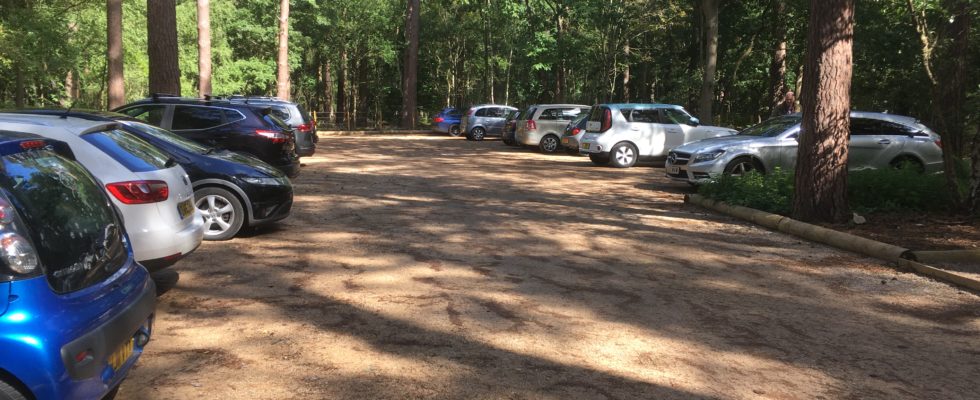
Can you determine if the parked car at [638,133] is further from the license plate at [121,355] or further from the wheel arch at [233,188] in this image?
the license plate at [121,355]

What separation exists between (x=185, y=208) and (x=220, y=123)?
583 cm

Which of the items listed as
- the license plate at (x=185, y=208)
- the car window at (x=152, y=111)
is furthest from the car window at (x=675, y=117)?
the license plate at (x=185, y=208)

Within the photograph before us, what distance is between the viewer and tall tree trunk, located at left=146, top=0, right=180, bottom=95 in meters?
14.9

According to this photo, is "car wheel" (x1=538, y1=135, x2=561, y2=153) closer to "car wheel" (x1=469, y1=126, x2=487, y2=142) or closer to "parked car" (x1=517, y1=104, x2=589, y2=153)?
"parked car" (x1=517, y1=104, x2=589, y2=153)

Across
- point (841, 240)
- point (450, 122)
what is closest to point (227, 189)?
point (841, 240)

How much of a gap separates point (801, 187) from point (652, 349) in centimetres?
603

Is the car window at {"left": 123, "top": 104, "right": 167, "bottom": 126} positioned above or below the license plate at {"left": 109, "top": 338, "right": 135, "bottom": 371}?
above

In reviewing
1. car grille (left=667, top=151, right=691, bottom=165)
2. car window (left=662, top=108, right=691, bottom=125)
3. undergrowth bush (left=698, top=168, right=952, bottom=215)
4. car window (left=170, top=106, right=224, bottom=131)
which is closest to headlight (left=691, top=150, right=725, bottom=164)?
car grille (left=667, top=151, right=691, bottom=165)

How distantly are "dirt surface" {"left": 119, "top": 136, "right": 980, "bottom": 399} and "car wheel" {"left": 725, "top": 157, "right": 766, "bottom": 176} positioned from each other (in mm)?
3483

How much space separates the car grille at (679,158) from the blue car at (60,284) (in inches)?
466

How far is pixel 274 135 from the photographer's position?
11.6m

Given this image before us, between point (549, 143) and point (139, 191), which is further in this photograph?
point (549, 143)

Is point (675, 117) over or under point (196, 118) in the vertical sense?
over

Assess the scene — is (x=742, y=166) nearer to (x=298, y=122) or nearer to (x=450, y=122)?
(x=298, y=122)
